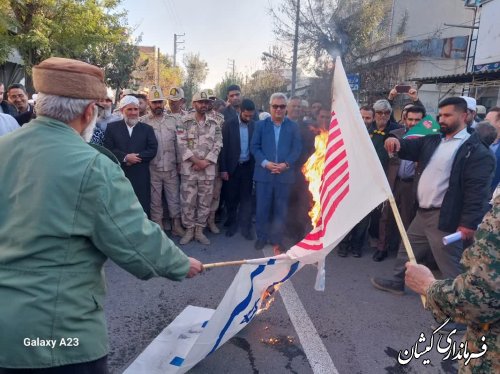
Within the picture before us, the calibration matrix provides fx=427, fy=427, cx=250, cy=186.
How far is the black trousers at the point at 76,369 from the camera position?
68.5 inches

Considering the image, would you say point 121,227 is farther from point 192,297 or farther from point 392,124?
point 392,124

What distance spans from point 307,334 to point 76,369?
7.79ft

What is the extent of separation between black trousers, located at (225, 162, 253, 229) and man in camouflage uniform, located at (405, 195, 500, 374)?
5.00 metres

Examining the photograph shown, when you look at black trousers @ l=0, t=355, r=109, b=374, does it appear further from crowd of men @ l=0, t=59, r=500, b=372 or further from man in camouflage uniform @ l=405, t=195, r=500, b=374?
crowd of men @ l=0, t=59, r=500, b=372

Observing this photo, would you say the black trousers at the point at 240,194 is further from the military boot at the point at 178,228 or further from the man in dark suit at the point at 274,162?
the military boot at the point at 178,228

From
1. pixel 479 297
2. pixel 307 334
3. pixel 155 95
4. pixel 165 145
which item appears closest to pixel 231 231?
pixel 165 145

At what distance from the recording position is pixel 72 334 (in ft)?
5.75

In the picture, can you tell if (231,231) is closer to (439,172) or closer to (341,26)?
(439,172)

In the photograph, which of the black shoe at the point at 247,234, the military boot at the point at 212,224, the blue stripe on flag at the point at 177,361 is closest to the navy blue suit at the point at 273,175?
the black shoe at the point at 247,234

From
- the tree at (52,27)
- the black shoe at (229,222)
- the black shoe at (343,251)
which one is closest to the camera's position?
the black shoe at (343,251)

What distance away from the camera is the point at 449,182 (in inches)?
163

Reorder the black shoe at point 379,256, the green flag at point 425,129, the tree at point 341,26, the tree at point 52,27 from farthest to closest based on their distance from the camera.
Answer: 1. the tree at point 341,26
2. the tree at point 52,27
3. the black shoe at point 379,256
4. the green flag at point 425,129

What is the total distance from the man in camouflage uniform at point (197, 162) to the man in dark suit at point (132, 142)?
1.67ft

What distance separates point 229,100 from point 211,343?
6579mm
